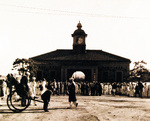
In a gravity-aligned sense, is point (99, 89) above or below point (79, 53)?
below

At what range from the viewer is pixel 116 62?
45.4 m

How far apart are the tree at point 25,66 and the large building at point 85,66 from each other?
39.1 inches

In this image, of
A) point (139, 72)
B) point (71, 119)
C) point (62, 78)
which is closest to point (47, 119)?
point (71, 119)

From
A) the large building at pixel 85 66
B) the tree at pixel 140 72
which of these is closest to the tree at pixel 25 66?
the large building at pixel 85 66

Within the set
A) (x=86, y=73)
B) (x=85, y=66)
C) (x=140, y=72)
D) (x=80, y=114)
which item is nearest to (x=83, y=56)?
(x=85, y=66)

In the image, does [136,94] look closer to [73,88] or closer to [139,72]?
[73,88]

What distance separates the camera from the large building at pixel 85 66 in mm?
43688

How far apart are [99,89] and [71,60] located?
53.0ft

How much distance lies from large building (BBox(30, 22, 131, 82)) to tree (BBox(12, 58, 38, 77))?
3.26 ft

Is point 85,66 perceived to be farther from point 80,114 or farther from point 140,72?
point 80,114

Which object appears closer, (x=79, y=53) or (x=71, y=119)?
(x=71, y=119)

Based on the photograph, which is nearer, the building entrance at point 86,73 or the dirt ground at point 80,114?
the dirt ground at point 80,114

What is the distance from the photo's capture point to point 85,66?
43.5m

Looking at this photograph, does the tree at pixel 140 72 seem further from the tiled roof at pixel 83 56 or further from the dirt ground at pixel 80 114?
the dirt ground at pixel 80 114
